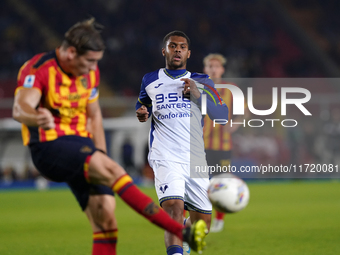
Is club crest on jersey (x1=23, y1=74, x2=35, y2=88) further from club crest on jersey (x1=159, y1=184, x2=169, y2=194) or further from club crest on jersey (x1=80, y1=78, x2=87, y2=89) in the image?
club crest on jersey (x1=159, y1=184, x2=169, y2=194)

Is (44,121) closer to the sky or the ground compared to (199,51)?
closer to the ground

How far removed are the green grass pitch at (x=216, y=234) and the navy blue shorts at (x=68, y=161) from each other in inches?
85.9

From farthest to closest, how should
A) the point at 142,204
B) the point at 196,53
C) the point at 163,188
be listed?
the point at 196,53
the point at 163,188
the point at 142,204

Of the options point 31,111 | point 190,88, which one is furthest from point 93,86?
point 190,88

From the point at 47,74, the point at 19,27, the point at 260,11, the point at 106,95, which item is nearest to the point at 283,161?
the point at 106,95

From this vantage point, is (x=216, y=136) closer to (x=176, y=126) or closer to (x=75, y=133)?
(x=176, y=126)

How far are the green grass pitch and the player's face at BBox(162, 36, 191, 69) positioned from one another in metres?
2.17

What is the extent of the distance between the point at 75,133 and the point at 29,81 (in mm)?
524

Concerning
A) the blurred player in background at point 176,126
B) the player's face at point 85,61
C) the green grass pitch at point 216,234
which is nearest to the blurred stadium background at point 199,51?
the green grass pitch at point 216,234

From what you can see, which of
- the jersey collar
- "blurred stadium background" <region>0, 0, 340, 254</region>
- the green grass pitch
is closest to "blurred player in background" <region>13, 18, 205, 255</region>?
the jersey collar

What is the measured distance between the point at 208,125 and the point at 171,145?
296 cm

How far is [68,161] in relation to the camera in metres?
3.58

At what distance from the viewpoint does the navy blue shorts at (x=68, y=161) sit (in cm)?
358

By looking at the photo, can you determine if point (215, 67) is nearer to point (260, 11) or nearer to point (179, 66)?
point (179, 66)
